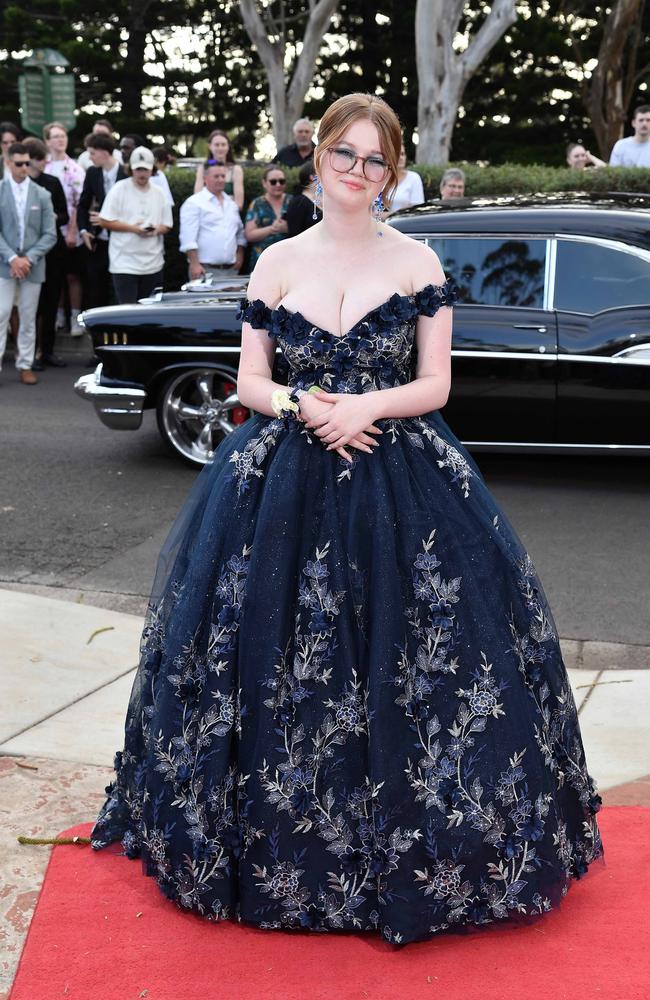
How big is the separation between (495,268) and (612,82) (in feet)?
75.9

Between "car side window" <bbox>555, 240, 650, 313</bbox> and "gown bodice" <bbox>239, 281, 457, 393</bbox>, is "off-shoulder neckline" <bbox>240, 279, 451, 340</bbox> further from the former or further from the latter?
"car side window" <bbox>555, 240, 650, 313</bbox>

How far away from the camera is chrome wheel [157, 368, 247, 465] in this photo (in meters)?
8.52

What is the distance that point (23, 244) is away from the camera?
11.7 metres

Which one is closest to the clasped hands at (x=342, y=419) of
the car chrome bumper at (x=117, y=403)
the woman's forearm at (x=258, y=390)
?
the woman's forearm at (x=258, y=390)

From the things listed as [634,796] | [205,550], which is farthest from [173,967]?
[634,796]

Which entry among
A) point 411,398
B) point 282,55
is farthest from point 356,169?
point 282,55

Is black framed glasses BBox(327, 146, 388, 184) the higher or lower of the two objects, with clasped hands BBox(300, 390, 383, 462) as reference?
higher

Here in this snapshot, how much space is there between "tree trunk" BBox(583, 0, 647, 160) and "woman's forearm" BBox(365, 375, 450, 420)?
26654 mm

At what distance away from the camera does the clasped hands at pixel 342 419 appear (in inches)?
124

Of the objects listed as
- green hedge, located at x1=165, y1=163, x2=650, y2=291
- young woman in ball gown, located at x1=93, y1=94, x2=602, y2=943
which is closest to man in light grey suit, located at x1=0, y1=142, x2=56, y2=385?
green hedge, located at x1=165, y1=163, x2=650, y2=291

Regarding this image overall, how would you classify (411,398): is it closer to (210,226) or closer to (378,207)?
(378,207)

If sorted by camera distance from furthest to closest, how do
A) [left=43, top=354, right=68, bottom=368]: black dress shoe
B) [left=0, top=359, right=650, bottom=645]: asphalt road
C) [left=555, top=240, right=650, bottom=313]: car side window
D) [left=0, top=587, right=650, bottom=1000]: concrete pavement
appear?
1. [left=43, top=354, right=68, bottom=368]: black dress shoe
2. [left=555, top=240, right=650, bottom=313]: car side window
3. [left=0, top=359, right=650, bottom=645]: asphalt road
4. [left=0, top=587, right=650, bottom=1000]: concrete pavement

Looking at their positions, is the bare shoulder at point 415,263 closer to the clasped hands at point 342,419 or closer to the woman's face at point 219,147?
the clasped hands at point 342,419

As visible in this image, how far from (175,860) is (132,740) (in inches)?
15.7
